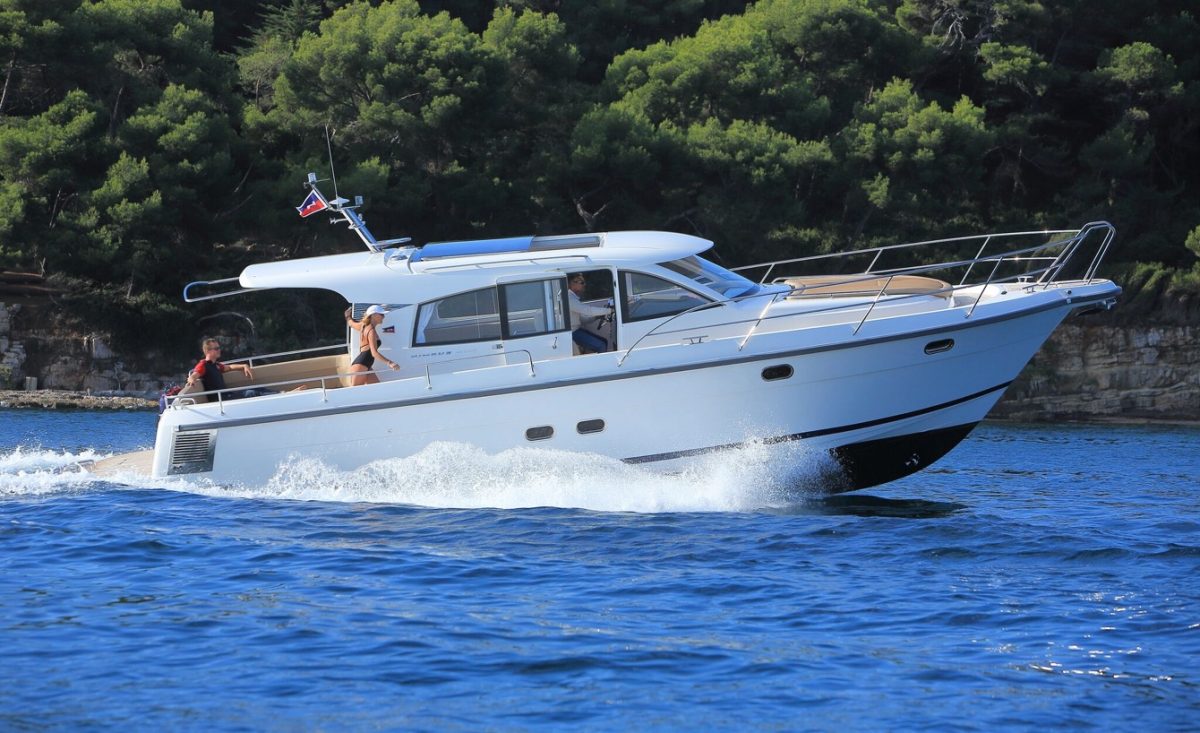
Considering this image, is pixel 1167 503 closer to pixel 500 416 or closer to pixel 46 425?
pixel 500 416

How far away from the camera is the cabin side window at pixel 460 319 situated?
1259 cm

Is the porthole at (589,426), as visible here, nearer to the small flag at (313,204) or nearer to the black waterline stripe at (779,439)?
the black waterline stripe at (779,439)

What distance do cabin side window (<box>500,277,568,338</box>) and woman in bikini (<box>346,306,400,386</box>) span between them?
1185mm

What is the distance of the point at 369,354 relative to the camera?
41.1ft

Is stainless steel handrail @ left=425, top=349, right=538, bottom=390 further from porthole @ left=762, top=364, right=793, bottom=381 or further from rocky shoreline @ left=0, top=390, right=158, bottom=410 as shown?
rocky shoreline @ left=0, top=390, right=158, bottom=410

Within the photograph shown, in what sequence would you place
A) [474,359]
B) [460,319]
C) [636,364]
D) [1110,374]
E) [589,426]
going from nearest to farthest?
1. [636,364]
2. [589,426]
3. [474,359]
4. [460,319]
5. [1110,374]

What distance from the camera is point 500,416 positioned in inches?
474

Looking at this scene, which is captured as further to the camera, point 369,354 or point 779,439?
point 369,354

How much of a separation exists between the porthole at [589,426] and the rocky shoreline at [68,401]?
18.8m

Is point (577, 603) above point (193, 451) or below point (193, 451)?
below

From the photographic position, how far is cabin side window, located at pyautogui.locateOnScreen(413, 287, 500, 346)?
12594 mm

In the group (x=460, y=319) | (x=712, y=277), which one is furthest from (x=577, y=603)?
(x=712, y=277)

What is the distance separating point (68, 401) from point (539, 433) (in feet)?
64.1

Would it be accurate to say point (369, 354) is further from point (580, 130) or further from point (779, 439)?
point (580, 130)
